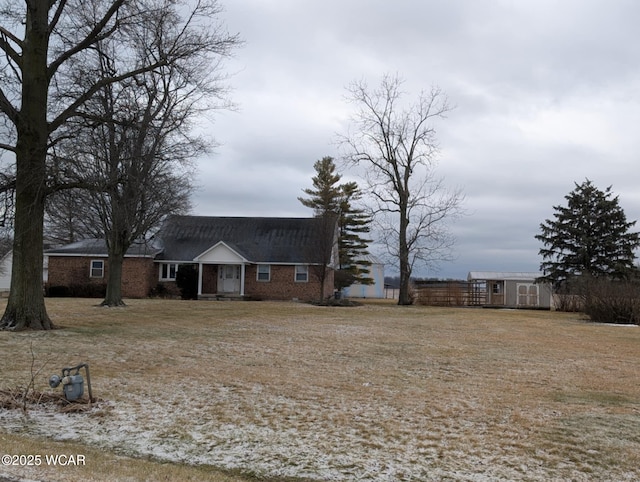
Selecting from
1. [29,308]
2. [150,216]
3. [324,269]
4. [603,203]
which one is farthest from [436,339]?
[603,203]

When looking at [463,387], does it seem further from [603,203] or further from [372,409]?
[603,203]

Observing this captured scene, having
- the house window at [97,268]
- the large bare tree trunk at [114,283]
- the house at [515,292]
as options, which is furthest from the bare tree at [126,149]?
the house at [515,292]

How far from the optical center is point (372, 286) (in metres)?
69.2

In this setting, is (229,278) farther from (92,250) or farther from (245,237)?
(92,250)

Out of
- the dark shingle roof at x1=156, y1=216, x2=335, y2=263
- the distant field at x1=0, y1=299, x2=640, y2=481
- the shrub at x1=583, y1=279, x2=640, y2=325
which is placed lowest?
the distant field at x1=0, y1=299, x2=640, y2=481

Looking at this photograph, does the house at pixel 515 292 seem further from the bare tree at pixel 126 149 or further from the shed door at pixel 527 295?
the bare tree at pixel 126 149

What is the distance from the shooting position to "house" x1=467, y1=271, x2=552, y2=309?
43.3 m

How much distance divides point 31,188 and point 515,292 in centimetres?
3707

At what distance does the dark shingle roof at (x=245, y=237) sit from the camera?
37.9 meters

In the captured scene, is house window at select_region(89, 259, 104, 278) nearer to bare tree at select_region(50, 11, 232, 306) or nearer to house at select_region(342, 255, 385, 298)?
bare tree at select_region(50, 11, 232, 306)

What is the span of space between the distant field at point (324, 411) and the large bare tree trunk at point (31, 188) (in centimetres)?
119

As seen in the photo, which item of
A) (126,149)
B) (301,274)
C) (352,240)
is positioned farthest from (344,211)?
(126,149)

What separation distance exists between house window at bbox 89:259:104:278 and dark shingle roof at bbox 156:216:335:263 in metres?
3.67

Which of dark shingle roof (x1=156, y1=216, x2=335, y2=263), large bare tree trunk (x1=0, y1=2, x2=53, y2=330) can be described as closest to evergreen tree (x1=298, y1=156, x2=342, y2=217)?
dark shingle roof (x1=156, y1=216, x2=335, y2=263)
